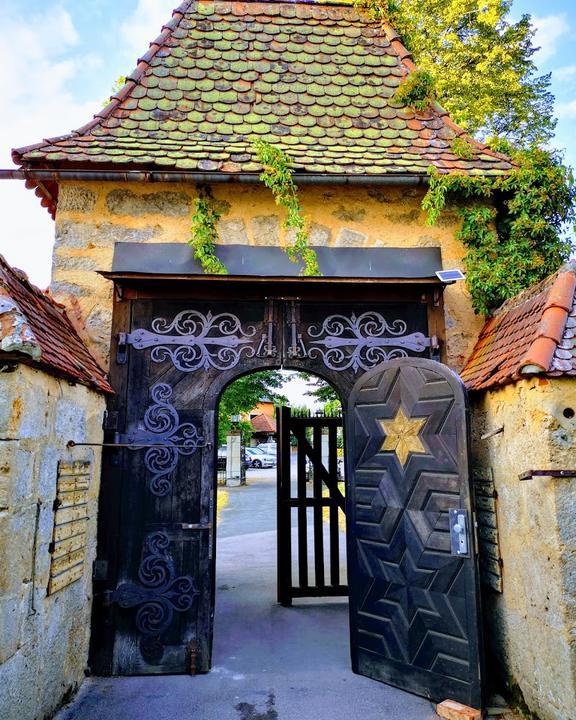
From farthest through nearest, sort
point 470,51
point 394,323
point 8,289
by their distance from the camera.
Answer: point 470,51 → point 394,323 → point 8,289

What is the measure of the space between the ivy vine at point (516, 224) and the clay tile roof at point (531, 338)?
0.27 metres

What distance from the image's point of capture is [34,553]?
3.04 m

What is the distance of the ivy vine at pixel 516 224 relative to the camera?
15.0 ft

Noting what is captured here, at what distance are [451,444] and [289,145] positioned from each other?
321 centimetres

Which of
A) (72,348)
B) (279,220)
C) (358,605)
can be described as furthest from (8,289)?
(358,605)

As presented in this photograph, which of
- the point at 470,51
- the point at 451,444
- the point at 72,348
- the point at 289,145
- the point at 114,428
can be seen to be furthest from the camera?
the point at 470,51

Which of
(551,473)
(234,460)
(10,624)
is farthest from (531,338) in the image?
(234,460)

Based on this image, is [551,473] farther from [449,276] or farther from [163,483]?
[163,483]

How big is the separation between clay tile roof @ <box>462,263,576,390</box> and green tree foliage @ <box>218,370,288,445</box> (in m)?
13.3

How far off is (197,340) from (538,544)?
117 inches

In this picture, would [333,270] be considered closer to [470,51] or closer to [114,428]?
[114,428]

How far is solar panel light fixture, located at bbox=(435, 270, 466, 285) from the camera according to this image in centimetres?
440

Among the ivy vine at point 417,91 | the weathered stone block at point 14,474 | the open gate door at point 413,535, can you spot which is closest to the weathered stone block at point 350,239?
the open gate door at point 413,535

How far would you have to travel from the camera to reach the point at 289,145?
4.98m
